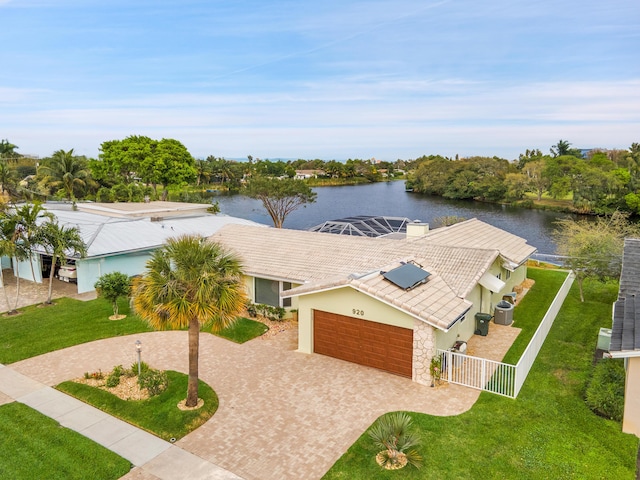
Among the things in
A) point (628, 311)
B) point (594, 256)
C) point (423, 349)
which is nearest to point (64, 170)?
point (423, 349)

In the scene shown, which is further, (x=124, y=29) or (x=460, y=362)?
(x=124, y=29)

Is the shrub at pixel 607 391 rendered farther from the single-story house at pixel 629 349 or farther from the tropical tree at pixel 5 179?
the tropical tree at pixel 5 179

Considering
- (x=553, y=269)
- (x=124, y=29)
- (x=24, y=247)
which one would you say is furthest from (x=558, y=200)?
(x=24, y=247)

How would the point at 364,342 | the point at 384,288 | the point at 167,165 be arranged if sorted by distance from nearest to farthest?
the point at 384,288, the point at 364,342, the point at 167,165

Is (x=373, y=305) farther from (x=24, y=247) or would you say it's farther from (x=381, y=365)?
(x=24, y=247)

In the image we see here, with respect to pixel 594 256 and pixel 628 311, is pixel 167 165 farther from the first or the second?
pixel 628 311

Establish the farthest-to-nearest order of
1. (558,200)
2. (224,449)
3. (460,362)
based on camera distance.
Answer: (558,200) < (460,362) < (224,449)
